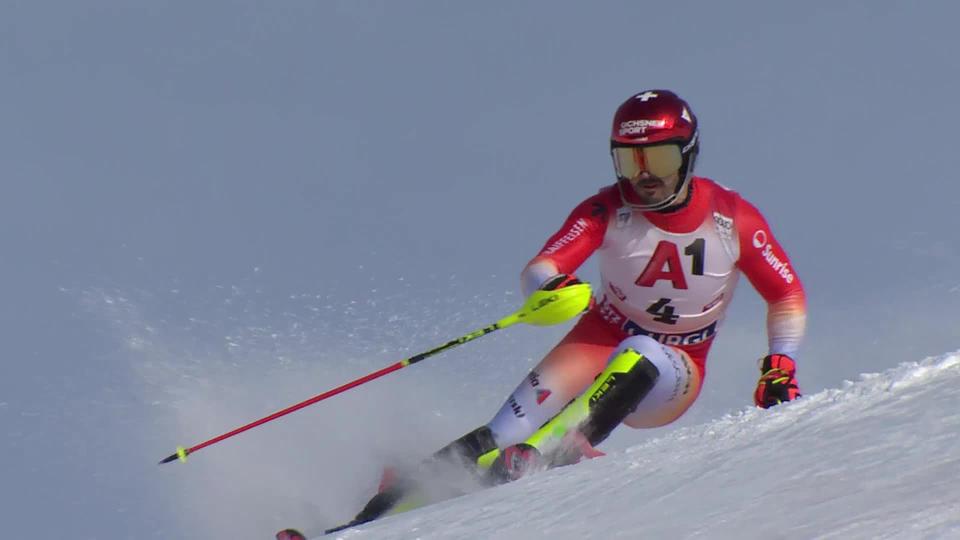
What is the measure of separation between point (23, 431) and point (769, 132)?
20.3 feet

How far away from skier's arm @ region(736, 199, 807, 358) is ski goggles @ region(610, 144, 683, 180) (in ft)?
1.30

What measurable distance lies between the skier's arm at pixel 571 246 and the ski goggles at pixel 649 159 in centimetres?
20

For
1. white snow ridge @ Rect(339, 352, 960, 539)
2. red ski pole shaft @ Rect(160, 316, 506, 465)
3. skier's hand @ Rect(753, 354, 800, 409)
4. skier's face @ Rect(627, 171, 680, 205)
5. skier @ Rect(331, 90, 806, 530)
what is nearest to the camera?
white snow ridge @ Rect(339, 352, 960, 539)

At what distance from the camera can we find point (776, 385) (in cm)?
492

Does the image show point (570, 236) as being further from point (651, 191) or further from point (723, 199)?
point (723, 199)

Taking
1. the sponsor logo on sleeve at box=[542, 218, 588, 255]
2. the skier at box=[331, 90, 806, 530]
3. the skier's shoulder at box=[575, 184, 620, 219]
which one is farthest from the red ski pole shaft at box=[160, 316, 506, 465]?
the skier's shoulder at box=[575, 184, 620, 219]

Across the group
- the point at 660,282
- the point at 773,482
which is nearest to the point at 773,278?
the point at 660,282

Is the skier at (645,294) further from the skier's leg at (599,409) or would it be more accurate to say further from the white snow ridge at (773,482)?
the white snow ridge at (773,482)

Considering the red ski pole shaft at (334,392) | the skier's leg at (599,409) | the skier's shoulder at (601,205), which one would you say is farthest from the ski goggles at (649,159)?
the red ski pole shaft at (334,392)

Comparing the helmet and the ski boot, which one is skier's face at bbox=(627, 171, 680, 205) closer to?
the helmet

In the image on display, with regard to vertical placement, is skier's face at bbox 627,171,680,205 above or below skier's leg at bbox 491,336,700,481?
above

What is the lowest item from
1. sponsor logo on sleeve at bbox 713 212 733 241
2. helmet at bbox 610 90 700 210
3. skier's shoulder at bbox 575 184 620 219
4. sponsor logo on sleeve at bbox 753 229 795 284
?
sponsor logo on sleeve at bbox 753 229 795 284

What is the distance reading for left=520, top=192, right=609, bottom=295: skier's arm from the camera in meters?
4.98

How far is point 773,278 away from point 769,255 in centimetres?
9
